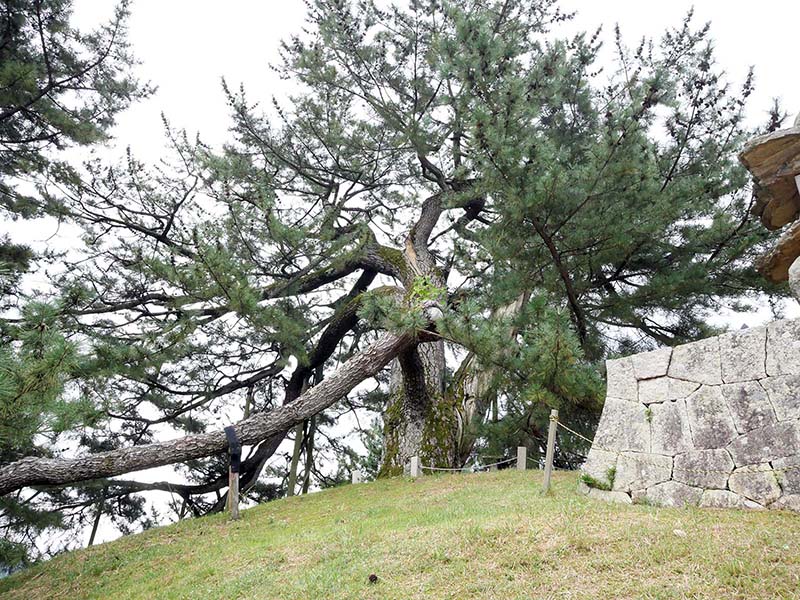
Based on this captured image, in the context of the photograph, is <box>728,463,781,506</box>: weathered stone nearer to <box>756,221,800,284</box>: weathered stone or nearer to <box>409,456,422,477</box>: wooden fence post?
<box>756,221,800,284</box>: weathered stone

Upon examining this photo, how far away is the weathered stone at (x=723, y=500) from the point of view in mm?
3826

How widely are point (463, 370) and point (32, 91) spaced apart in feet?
22.8

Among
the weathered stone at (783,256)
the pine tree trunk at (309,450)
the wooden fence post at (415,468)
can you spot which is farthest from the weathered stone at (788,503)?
the pine tree trunk at (309,450)

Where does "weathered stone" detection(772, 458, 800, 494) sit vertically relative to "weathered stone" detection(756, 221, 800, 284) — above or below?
below

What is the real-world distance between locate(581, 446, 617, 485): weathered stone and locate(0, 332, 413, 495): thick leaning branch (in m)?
2.86

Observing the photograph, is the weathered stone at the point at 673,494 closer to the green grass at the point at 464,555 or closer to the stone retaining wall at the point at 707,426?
the stone retaining wall at the point at 707,426

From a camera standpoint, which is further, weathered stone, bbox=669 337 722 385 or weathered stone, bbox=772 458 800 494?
weathered stone, bbox=669 337 722 385

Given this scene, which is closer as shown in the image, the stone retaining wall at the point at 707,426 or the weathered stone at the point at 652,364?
the stone retaining wall at the point at 707,426

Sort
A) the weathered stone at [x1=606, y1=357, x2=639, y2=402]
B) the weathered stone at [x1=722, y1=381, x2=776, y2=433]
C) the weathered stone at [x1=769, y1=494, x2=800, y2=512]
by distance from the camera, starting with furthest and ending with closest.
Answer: the weathered stone at [x1=606, y1=357, x2=639, y2=402], the weathered stone at [x1=722, y1=381, x2=776, y2=433], the weathered stone at [x1=769, y1=494, x2=800, y2=512]

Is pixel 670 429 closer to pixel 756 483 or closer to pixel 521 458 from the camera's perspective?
pixel 756 483

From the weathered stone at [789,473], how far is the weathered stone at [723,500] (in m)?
0.24

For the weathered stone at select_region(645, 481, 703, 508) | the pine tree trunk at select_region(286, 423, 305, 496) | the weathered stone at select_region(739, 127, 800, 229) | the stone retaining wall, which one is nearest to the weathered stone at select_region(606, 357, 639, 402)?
the stone retaining wall

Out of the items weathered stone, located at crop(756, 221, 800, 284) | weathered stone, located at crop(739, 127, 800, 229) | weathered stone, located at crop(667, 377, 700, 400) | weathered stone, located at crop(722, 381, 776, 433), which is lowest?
weathered stone, located at crop(722, 381, 776, 433)

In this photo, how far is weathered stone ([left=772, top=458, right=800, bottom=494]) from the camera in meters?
3.66
